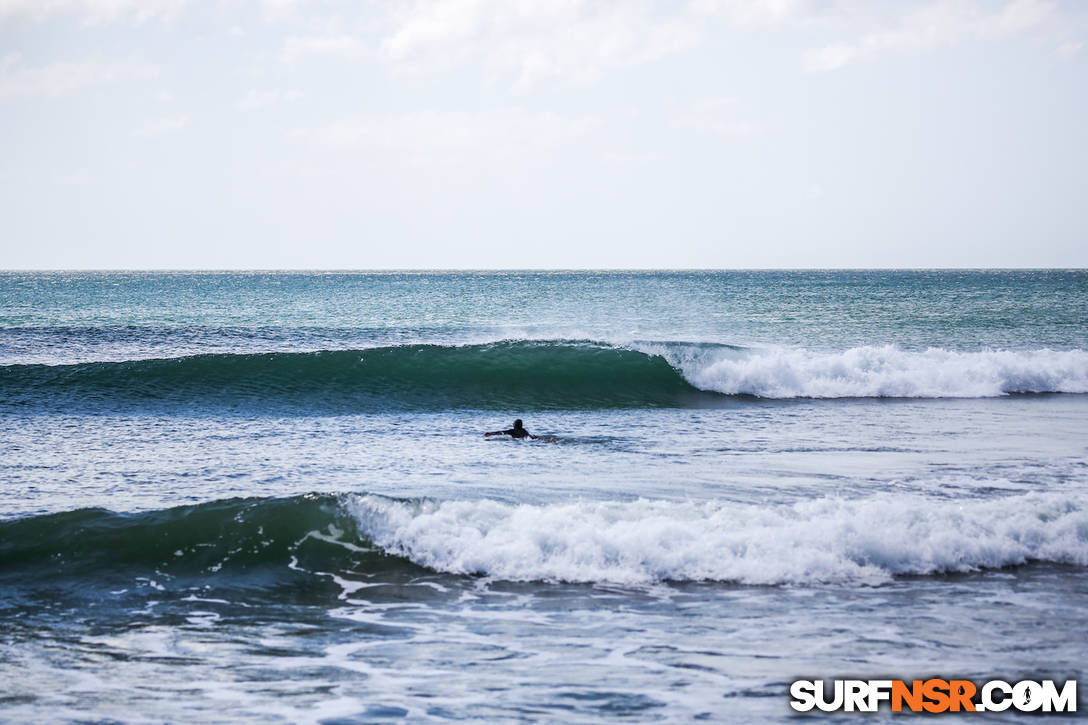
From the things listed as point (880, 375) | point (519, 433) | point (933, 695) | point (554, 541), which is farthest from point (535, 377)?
point (933, 695)

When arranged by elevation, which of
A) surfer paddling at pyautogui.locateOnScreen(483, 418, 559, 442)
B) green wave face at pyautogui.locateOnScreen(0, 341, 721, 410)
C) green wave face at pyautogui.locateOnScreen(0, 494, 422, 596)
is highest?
green wave face at pyautogui.locateOnScreen(0, 341, 721, 410)

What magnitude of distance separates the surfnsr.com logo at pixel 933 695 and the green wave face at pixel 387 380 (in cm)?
1453

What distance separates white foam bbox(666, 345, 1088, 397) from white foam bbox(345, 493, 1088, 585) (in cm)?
1255

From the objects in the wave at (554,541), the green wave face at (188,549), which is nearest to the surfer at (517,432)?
the wave at (554,541)

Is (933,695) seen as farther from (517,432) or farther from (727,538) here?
(517,432)

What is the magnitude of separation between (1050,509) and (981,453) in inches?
171

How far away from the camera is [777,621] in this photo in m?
7.05

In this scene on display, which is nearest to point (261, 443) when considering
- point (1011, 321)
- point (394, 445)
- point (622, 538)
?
point (394, 445)

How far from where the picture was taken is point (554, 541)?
871 cm

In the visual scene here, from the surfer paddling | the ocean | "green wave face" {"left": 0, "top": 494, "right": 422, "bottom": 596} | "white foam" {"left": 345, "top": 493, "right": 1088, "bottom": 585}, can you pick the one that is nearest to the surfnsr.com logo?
the ocean

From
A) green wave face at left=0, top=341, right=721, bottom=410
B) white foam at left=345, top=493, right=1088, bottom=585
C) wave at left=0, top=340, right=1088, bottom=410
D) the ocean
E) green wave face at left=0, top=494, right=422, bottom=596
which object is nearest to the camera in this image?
the ocean

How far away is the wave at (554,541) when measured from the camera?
8.44 meters

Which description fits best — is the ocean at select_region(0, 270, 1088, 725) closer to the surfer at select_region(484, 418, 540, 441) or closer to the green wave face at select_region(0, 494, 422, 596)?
the green wave face at select_region(0, 494, 422, 596)

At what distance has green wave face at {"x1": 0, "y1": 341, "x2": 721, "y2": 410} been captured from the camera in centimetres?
1966
